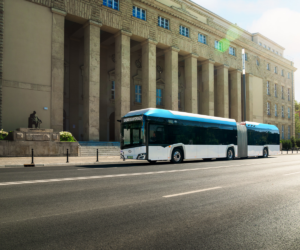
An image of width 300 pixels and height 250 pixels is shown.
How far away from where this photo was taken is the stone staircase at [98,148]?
2414 cm

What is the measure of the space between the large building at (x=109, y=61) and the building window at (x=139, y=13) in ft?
0.40

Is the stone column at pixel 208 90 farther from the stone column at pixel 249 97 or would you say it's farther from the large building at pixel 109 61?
the stone column at pixel 249 97

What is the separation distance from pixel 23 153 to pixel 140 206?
17.7 meters

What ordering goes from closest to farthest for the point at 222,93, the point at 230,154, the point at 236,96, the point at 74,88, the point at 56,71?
the point at 230,154, the point at 56,71, the point at 74,88, the point at 222,93, the point at 236,96

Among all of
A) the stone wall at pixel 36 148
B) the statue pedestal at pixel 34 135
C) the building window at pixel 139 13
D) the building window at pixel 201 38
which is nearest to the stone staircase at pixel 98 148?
the stone wall at pixel 36 148

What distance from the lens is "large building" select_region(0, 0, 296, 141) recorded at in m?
25.5

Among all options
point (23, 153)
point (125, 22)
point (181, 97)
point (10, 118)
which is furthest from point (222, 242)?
point (181, 97)

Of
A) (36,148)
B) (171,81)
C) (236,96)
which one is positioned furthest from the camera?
(236,96)

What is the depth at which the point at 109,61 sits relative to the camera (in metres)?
37.9

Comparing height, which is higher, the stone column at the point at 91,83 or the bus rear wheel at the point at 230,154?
the stone column at the point at 91,83

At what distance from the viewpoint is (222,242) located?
11.5ft

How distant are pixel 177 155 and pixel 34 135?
36.7 feet

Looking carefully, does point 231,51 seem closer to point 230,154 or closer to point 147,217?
point 230,154

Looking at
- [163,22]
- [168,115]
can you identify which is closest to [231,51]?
[163,22]
